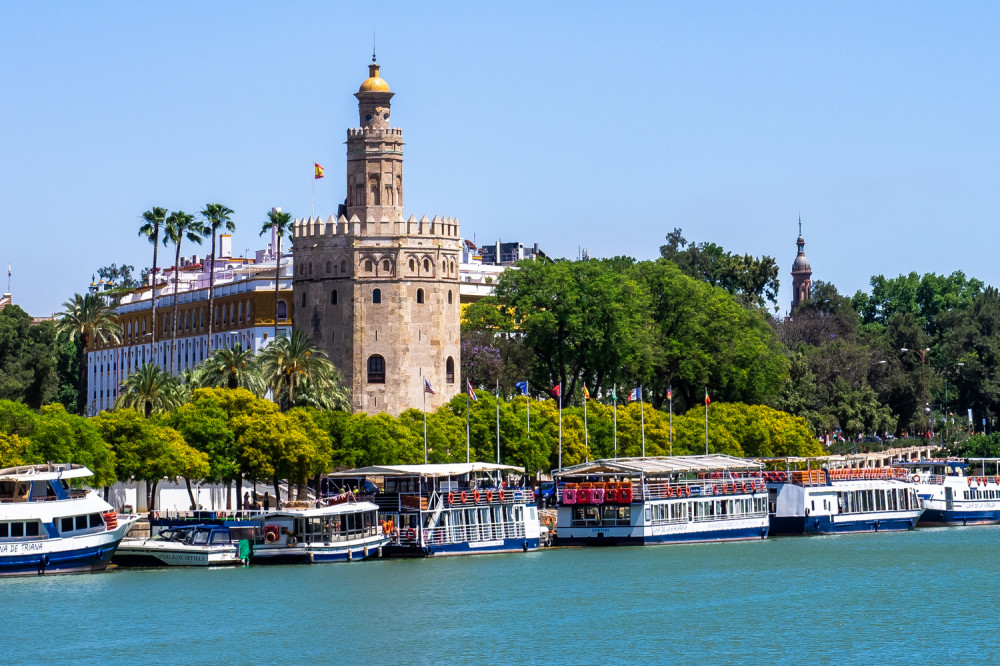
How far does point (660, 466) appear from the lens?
309 feet

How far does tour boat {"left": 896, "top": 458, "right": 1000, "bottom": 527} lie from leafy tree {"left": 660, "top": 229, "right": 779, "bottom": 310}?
38936 mm

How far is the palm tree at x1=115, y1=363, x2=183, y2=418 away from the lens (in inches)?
3836

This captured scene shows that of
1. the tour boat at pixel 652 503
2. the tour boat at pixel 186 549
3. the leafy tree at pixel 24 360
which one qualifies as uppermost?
the leafy tree at pixel 24 360

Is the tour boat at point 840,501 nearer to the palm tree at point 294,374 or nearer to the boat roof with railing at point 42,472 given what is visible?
the palm tree at point 294,374

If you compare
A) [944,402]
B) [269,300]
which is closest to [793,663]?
[269,300]

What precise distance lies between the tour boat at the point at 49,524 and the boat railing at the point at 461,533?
48.8 feet

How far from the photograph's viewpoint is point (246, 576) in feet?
251

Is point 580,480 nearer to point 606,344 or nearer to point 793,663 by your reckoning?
point 606,344

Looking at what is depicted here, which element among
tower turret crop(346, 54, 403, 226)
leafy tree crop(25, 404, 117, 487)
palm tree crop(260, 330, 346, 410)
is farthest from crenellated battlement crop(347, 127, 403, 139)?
leafy tree crop(25, 404, 117, 487)

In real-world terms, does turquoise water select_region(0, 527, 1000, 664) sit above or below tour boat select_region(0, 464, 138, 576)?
below

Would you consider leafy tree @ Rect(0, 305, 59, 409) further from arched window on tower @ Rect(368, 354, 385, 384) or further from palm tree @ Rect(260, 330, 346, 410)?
palm tree @ Rect(260, 330, 346, 410)

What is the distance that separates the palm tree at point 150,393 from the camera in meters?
97.4

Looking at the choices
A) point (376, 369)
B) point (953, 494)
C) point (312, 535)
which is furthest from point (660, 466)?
point (953, 494)

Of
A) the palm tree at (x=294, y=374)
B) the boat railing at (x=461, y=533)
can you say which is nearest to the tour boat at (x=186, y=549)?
the boat railing at (x=461, y=533)
